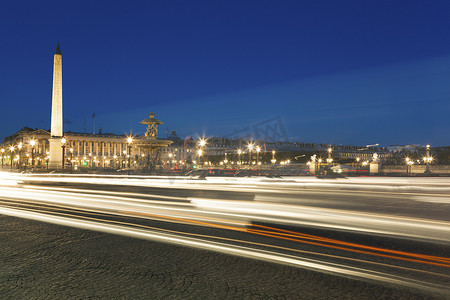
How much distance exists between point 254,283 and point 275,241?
251 cm

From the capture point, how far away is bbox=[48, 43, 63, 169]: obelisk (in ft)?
156

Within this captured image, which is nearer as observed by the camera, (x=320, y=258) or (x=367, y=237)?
(x=320, y=258)

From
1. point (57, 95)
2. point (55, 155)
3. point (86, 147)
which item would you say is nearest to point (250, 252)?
point (57, 95)

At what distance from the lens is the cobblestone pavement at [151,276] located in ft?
13.4

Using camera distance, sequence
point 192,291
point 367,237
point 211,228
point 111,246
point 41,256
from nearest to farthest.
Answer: point 192,291 < point 41,256 < point 111,246 < point 367,237 < point 211,228

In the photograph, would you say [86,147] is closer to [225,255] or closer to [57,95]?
[57,95]

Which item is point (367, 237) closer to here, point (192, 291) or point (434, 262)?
point (434, 262)

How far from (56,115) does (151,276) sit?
165ft

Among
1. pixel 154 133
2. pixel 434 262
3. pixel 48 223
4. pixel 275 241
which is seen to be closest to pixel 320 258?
pixel 275 241

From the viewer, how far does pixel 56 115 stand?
4872cm

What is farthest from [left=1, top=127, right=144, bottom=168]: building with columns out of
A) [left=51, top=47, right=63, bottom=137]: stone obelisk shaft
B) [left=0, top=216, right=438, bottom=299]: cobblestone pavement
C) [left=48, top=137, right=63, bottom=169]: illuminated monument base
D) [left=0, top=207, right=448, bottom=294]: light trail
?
[left=0, top=216, right=438, bottom=299]: cobblestone pavement

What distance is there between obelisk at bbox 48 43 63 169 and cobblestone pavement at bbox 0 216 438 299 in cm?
4650

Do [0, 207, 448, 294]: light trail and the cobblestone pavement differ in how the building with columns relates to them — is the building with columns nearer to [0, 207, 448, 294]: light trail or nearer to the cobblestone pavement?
[0, 207, 448, 294]: light trail

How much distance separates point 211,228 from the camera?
27.3ft
